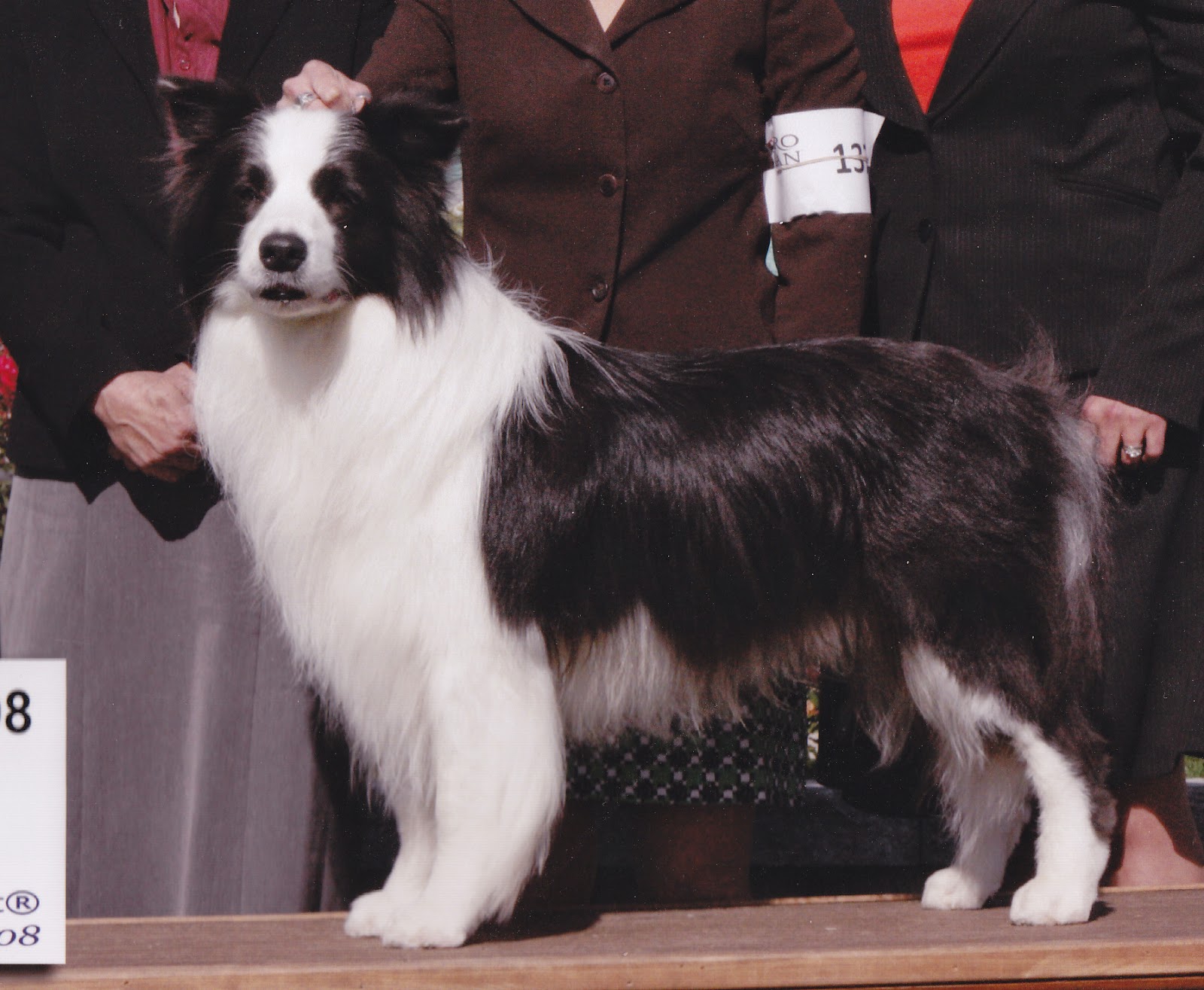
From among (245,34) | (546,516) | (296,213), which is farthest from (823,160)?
(245,34)

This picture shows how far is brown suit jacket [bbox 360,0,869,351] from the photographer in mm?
2920

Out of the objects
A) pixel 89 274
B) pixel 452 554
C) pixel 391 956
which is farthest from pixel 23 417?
pixel 391 956

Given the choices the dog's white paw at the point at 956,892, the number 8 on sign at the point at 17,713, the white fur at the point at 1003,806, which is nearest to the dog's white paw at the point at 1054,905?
the white fur at the point at 1003,806

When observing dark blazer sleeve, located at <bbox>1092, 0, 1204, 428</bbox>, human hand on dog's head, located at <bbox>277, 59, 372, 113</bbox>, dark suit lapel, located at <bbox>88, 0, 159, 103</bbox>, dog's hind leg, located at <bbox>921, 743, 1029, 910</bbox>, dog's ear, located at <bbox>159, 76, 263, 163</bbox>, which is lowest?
dog's hind leg, located at <bbox>921, 743, 1029, 910</bbox>

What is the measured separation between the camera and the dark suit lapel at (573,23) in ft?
9.53

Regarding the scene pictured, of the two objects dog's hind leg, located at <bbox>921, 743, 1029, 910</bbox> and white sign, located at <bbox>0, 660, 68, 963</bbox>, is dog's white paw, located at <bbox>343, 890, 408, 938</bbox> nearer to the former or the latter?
white sign, located at <bbox>0, 660, 68, 963</bbox>

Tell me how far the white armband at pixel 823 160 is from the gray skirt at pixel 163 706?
4.76 feet

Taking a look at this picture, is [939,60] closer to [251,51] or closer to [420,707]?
[251,51]

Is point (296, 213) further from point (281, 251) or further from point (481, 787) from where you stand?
point (481, 787)

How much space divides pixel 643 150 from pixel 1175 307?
1170 mm

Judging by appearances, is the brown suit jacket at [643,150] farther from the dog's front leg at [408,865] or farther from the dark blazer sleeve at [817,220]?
the dog's front leg at [408,865]

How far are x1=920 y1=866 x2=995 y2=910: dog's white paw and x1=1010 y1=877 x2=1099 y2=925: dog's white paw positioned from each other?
18 cm

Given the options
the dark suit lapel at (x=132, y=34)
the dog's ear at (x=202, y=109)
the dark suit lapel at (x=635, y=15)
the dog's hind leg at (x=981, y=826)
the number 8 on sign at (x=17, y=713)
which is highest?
the dark suit lapel at (x=635, y=15)

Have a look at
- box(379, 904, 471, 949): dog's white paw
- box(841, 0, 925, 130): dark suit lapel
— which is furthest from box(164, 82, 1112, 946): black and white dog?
box(841, 0, 925, 130): dark suit lapel
